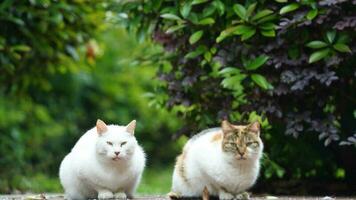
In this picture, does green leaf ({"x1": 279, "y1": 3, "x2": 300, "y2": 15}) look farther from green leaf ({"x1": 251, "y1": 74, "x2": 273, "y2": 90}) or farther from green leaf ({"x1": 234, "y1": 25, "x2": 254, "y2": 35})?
green leaf ({"x1": 251, "y1": 74, "x2": 273, "y2": 90})

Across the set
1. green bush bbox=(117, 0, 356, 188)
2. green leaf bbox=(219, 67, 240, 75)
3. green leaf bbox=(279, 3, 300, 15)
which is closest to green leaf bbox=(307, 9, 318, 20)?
green bush bbox=(117, 0, 356, 188)

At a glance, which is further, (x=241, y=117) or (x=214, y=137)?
(x=241, y=117)

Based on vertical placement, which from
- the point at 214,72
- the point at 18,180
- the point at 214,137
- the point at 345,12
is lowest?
the point at 18,180

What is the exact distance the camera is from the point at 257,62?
627cm

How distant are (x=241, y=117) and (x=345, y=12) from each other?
133cm

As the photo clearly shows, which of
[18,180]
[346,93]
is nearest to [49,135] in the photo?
[18,180]

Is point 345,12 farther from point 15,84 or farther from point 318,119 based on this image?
point 15,84

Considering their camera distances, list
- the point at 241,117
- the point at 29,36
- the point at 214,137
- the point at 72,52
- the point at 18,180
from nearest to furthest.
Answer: the point at 214,137 → the point at 241,117 → the point at 29,36 → the point at 72,52 → the point at 18,180

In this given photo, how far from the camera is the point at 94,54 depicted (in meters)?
9.42

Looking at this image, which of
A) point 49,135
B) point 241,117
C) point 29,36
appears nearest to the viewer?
point 241,117

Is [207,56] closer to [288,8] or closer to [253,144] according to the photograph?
[288,8]

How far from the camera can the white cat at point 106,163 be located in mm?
5297

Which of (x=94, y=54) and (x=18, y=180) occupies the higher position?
(x=94, y=54)

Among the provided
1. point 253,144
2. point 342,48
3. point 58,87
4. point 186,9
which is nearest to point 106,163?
point 253,144
